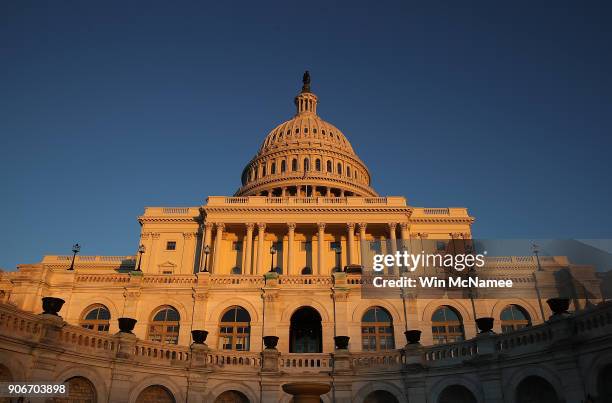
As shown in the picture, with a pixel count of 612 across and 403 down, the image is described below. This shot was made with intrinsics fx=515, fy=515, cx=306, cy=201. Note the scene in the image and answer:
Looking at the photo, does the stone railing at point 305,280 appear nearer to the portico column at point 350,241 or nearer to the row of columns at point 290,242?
the row of columns at point 290,242

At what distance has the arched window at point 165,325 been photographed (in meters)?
36.2

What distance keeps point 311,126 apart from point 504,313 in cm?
9251

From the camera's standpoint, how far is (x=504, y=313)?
37.5 m

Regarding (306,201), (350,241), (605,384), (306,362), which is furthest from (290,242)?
(605,384)

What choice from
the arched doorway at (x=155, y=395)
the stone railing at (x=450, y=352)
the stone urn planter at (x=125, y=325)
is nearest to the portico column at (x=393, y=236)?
the stone railing at (x=450, y=352)

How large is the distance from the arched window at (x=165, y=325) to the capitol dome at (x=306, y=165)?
6481 centimetres

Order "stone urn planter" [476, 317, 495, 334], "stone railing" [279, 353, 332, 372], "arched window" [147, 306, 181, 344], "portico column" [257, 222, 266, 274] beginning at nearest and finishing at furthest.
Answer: "stone urn planter" [476, 317, 495, 334] → "stone railing" [279, 353, 332, 372] → "arched window" [147, 306, 181, 344] → "portico column" [257, 222, 266, 274]

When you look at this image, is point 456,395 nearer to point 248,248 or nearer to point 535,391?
point 535,391

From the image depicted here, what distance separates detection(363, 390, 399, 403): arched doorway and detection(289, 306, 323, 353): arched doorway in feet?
30.7

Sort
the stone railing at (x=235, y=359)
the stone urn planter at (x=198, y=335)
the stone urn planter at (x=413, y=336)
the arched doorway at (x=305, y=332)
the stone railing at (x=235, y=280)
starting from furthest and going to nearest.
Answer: the arched doorway at (x=305, y=332), the stone railing at (x=235, y=280), the stone railing at (x=235, y=359), the stone urn planter at (x=413, y=336), the stone urn planter at (x=198, y=335)

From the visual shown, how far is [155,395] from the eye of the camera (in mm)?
25875

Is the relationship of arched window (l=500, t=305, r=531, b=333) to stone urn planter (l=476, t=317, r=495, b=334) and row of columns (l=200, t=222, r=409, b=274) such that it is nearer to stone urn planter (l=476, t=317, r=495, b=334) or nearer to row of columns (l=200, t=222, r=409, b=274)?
stone urn planter (l=476, t=317, r=495, b=334)

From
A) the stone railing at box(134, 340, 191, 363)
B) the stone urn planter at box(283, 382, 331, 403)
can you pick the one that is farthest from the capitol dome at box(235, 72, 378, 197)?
the stone urn planter at box(283, 382, 331, 403)

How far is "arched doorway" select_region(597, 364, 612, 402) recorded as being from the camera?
1962 centimetres
